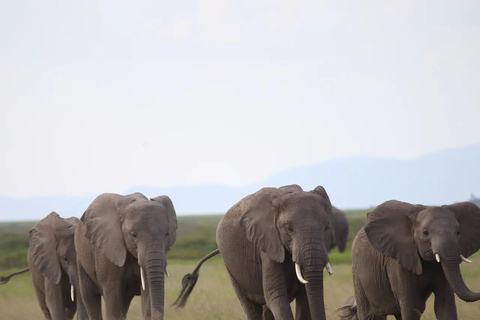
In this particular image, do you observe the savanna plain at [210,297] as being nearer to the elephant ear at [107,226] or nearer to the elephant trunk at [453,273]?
the elephant ear at [107,226]

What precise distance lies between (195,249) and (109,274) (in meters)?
33.7

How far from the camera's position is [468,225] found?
12.0m

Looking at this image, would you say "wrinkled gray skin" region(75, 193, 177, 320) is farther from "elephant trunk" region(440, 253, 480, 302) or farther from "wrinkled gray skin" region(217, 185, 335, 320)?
"elephant trunk" region(440, 253, 480, 302)

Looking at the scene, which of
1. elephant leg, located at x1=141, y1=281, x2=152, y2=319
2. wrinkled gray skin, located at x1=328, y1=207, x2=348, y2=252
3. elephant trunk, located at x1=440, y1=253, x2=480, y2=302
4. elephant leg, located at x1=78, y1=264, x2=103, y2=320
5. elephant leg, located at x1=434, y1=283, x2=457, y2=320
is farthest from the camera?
wrinkled gray skin, located at x1=328, y1=207, x2=348, y2=252

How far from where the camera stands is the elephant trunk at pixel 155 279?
1241cm

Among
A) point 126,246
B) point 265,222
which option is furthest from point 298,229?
point 126,246

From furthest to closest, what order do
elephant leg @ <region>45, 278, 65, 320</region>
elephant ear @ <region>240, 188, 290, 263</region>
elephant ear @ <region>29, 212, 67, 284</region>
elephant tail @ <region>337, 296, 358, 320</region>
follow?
elephant leg @ <region>45, 278, 65, 320</region> → elephant ear @ <region>29, 212, 67, 284</region> → elephant tail @ <region>337, 296, 358, 320</region> → elephant ear @ <region>240, 188, 290, 263</region>

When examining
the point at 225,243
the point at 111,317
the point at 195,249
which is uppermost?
the point at 225,243

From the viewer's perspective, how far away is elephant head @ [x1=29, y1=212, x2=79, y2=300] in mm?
16109

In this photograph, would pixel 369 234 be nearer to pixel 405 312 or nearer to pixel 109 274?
pixel 405 312

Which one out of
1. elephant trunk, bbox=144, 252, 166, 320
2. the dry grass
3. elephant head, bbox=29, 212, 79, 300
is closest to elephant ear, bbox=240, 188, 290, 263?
elephant trunk, bbox=144, 252, 166, 320

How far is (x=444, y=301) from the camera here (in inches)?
471

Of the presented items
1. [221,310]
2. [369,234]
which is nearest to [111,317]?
[369,234]

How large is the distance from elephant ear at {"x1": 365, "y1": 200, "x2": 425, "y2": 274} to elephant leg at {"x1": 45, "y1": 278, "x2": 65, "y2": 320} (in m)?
6.31
